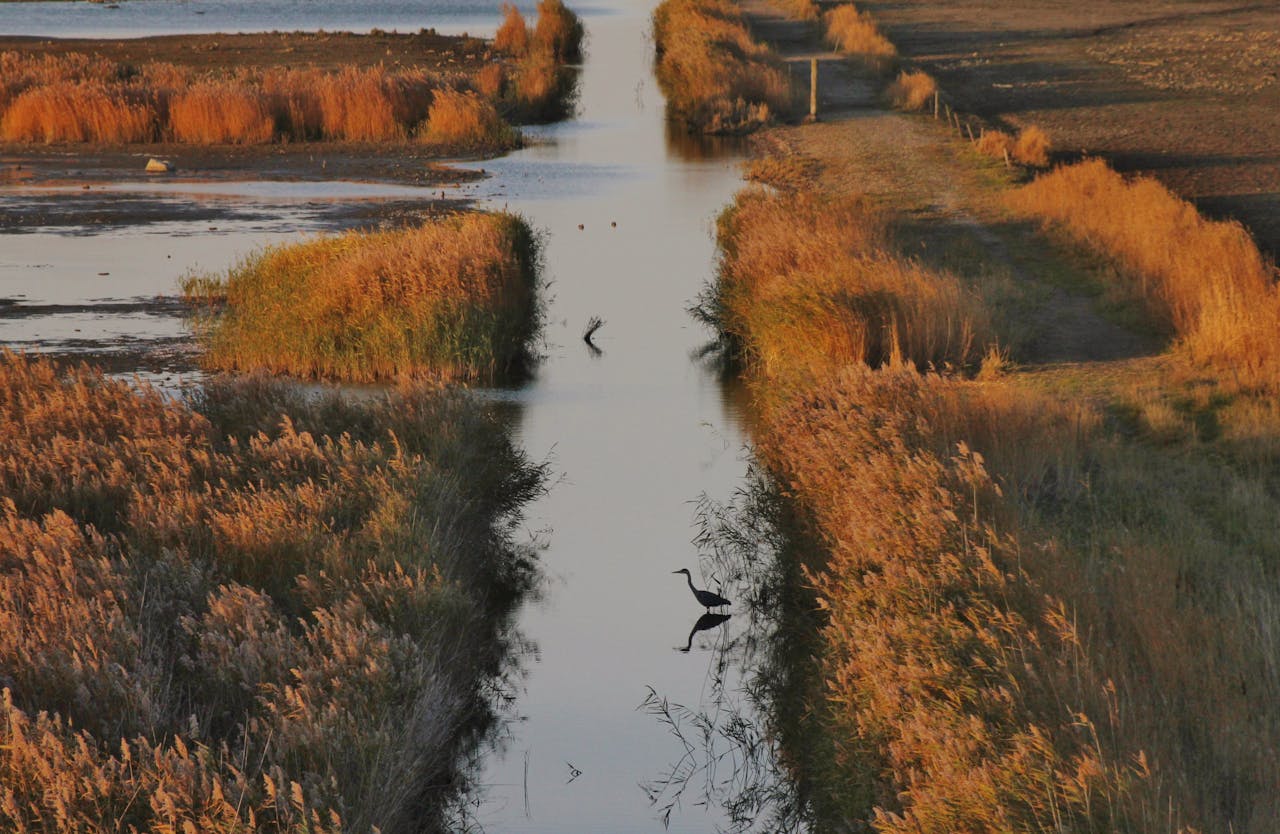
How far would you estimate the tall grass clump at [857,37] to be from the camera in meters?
46.9

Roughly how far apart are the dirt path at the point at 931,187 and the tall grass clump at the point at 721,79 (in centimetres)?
130

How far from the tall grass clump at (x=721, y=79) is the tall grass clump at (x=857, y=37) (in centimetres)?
322

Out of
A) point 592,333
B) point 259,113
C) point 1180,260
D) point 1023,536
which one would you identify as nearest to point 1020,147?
point 1180,260

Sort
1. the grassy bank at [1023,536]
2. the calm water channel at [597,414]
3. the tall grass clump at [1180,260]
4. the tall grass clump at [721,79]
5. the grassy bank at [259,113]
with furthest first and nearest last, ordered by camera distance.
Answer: the tall grass clump at [721,79] → the grassy bank at [259,113] → the tall grass clump at [1180,260] → the calm water channel at [597,414] → the grassy bank at [1023,536]

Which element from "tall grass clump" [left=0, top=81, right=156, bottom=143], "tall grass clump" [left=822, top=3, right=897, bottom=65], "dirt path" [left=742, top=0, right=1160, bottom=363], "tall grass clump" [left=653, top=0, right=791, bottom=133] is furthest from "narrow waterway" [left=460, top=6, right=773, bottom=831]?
"tall grass clump" [left=822, top=3, right=897, bottom=65]

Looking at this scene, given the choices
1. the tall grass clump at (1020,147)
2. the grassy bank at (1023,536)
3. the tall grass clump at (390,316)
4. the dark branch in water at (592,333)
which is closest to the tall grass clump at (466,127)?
the tall grass clump at (1020,147)

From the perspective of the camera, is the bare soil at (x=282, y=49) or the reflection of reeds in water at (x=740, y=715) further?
the bare soil at (x=282, y=49)

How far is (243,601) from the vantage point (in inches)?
305

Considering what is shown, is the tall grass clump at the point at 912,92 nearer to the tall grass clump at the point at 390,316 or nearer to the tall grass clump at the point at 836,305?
the tall grass clump at the point at 836,305

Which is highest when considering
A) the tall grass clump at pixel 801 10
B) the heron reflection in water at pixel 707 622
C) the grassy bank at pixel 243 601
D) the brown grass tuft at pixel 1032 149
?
the tall grass clump at pixel 801 10

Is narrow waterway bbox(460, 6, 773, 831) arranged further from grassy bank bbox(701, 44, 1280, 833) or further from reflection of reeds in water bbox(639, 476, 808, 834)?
grassy bank bbox(701, 44, 1280, 833)

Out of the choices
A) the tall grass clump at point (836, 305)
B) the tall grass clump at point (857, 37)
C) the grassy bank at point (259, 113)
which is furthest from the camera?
the tall grass clump at point (857, 37)

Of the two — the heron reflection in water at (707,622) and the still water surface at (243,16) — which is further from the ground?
the still water surface at (243,16)

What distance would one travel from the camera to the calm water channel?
328 inches
